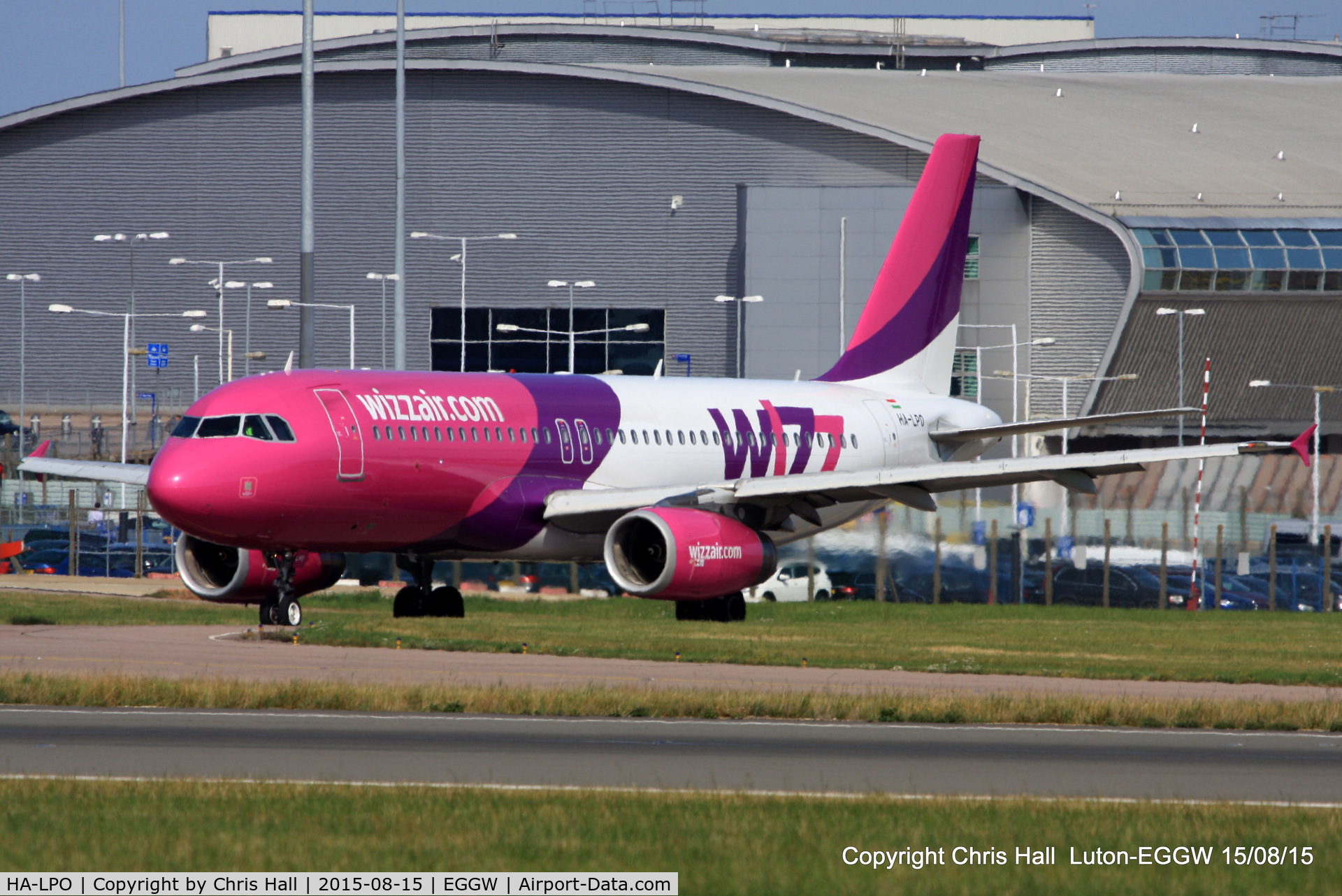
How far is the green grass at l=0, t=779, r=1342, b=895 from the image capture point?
9734 millimetres

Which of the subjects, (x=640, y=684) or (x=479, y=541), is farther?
(x=479, y=541)

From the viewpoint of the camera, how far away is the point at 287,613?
29.0 meters

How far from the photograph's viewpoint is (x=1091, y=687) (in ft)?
74.9

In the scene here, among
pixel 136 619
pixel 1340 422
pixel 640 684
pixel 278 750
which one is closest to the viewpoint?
pixel 278 750

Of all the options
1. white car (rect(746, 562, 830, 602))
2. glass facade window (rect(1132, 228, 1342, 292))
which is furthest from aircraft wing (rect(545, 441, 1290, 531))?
glass facade window (rect(1132, 228, 1342, 292))

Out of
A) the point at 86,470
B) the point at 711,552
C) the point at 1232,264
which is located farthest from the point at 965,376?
the point at 86,470

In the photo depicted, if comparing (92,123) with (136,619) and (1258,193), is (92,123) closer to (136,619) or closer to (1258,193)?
(1258,193)

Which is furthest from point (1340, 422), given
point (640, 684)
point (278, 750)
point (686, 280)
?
point (278, 750)

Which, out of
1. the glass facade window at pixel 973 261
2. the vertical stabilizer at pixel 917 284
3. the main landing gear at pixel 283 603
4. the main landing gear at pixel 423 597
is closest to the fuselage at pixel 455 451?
the main landing gear at pixel 283 603

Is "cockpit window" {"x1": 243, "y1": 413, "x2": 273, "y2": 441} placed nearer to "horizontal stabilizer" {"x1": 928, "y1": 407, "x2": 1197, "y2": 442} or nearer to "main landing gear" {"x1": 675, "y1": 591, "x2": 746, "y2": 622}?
"main landing gear" {"x1": 675, "y1": 591, "x2": 746, "y2": 622}

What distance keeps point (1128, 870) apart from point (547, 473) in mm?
21517

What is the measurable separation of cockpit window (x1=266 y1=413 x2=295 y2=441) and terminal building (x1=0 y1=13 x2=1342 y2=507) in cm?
5886

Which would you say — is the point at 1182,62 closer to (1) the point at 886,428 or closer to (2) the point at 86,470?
(1) the point at 886,428

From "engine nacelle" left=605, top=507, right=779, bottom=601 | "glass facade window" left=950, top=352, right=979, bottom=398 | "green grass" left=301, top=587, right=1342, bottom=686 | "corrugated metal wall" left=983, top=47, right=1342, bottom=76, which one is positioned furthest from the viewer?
"corrugated metal wall" left=983, top=47, right=1342, bottom=76
